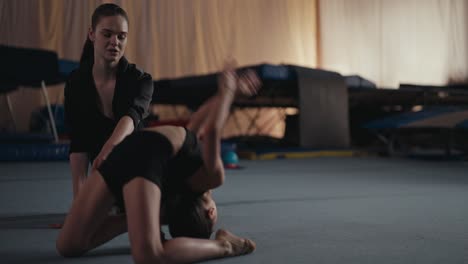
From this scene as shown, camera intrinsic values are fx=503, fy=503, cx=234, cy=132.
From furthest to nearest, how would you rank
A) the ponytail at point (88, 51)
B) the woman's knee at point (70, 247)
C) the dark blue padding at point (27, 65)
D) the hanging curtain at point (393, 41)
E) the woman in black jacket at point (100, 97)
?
1. the hanging curtain at point (393, 41)
2. the dark blue padding at point (27, 65)
3. the ponytail at point (88, 51)
4. the woman in black jacket at point (100, 97)
5. the woman's knee at point (70, 247)

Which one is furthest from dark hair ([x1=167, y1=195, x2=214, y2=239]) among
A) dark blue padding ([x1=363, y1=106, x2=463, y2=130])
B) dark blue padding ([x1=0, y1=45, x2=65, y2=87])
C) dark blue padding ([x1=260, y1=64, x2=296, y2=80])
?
dark blue padding ([x1=363, y1=106, x2=463, y2=130])

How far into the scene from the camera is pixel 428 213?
70.6 inches

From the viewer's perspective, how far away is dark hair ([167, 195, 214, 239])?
1169 millimetres

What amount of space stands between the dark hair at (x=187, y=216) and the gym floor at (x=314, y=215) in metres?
0.10

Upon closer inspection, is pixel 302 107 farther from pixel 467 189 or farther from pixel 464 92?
pixel 467 189

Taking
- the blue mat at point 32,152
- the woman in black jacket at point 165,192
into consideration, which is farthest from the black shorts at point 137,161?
the blue mat at point 32,152

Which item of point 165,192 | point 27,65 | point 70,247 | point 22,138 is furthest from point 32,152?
point 165,192

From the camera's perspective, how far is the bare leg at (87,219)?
3.58 feet

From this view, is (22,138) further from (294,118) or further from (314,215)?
(314,215)

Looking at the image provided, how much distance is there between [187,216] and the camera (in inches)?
46.3

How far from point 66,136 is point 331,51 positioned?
4.63 metres

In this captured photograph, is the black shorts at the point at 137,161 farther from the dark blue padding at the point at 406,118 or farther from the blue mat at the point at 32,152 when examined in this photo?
the dark blue padding at the point at 406,118

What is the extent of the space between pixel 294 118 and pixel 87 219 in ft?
15.7

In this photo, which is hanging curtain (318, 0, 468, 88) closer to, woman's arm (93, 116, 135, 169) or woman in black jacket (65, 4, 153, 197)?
woman in black jacket (65, 4, 153, 197)
